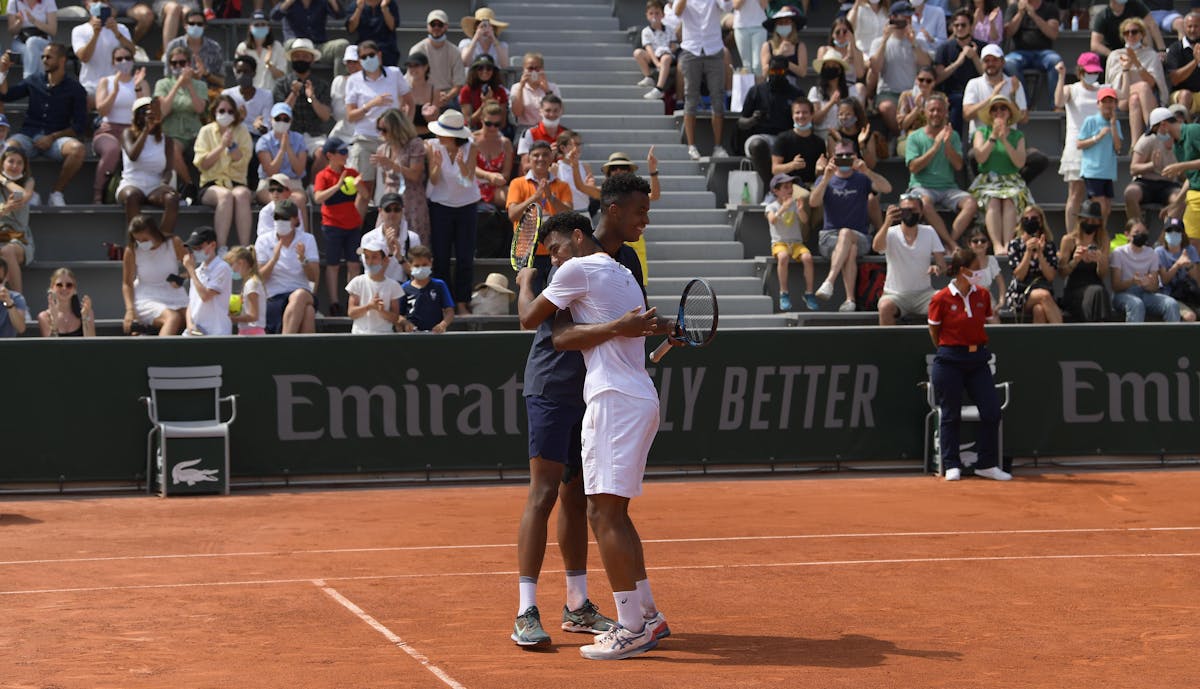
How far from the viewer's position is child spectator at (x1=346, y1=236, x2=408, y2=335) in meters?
15.9

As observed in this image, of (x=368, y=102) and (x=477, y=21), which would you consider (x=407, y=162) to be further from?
(x=477, y=21)

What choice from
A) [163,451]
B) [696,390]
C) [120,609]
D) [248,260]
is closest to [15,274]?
[248,260]

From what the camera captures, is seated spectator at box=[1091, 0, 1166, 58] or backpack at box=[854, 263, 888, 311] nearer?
backpack at box=[854, 263, 888, 311]

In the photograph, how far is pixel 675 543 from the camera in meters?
11.5

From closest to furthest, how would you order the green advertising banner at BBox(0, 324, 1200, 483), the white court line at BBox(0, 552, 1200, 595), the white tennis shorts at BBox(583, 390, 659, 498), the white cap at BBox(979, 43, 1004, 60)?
the white tennis shorts at BBox(583, 390, 659, 498)
the white court line at BBox(0, 552, 1200, 595)
the green advertising banner at BBox(0, 324, 1200, 483)
the white cap at BBox(979, 43, 1004, 60)

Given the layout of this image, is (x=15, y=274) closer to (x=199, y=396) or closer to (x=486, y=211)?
(x=199, y=396)

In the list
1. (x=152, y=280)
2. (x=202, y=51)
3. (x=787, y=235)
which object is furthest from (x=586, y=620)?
(x=202, y=51)

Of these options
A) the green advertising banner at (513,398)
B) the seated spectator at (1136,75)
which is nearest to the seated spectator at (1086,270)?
the green advertising banner at (513,398)

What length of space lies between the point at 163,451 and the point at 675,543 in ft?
16.3

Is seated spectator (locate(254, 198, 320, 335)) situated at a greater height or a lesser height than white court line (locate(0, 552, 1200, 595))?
greater

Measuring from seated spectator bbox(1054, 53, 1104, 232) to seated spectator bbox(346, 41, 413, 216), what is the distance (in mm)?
8260

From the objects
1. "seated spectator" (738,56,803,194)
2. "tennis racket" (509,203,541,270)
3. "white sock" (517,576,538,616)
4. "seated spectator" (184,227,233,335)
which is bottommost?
"white sock" (517,576,538,616)

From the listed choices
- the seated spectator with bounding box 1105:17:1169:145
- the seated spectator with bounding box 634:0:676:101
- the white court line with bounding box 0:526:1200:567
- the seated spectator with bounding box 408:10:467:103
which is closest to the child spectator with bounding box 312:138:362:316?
the seated spectator with bounding box 408:10:467:103

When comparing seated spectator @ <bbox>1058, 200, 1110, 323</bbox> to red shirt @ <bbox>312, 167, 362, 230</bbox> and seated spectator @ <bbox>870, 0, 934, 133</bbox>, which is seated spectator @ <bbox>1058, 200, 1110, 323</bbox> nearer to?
seated spectator @ <bbox>870, 0, 934, 133</bbox>
